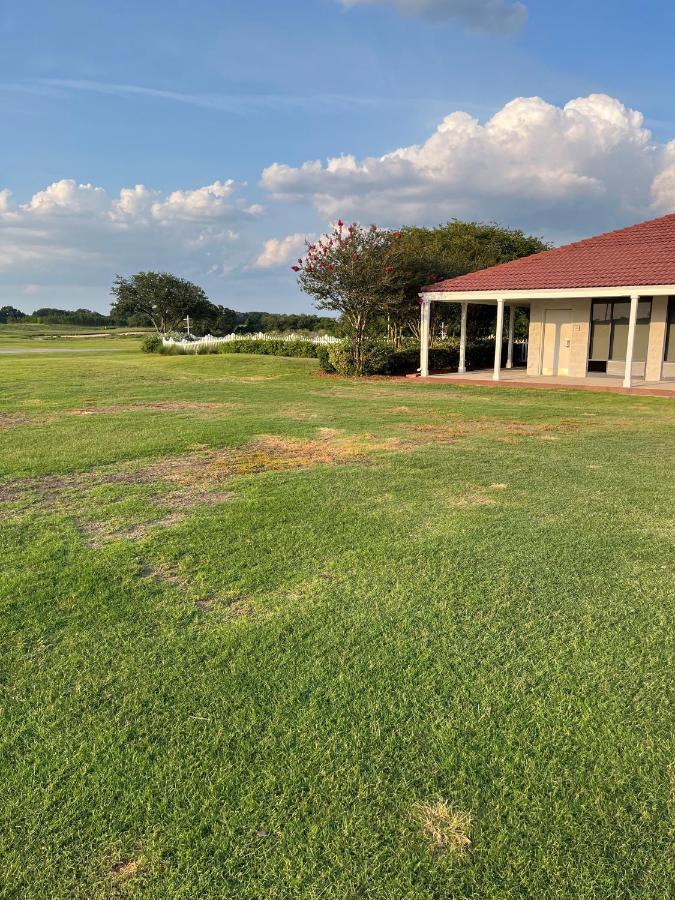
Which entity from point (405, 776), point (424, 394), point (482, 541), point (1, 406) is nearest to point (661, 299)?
point (424, 394)

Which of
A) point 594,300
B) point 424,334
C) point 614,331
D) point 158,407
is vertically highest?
point 594,300

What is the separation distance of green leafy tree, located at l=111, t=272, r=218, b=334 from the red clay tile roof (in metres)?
40.7

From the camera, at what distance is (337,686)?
2824 mm

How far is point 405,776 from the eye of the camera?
2.29 m

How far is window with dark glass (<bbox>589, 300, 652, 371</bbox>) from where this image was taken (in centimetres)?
1772

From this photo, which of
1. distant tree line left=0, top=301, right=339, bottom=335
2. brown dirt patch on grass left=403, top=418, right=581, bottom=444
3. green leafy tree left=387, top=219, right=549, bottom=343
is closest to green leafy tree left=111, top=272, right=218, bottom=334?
distant tree line left=0, top=301, right=339, bottom=335

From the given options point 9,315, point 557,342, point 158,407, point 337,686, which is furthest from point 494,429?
point 9,315

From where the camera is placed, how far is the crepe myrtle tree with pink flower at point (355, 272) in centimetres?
1889

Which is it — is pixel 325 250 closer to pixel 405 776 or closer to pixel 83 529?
pixel 83 529

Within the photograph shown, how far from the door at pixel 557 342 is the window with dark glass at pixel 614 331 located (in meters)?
0.71

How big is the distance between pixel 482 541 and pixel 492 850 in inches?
108

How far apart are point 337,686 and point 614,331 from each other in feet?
60.7

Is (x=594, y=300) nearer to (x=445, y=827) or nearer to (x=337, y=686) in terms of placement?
(x=337, y=686)

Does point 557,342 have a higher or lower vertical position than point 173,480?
higher
